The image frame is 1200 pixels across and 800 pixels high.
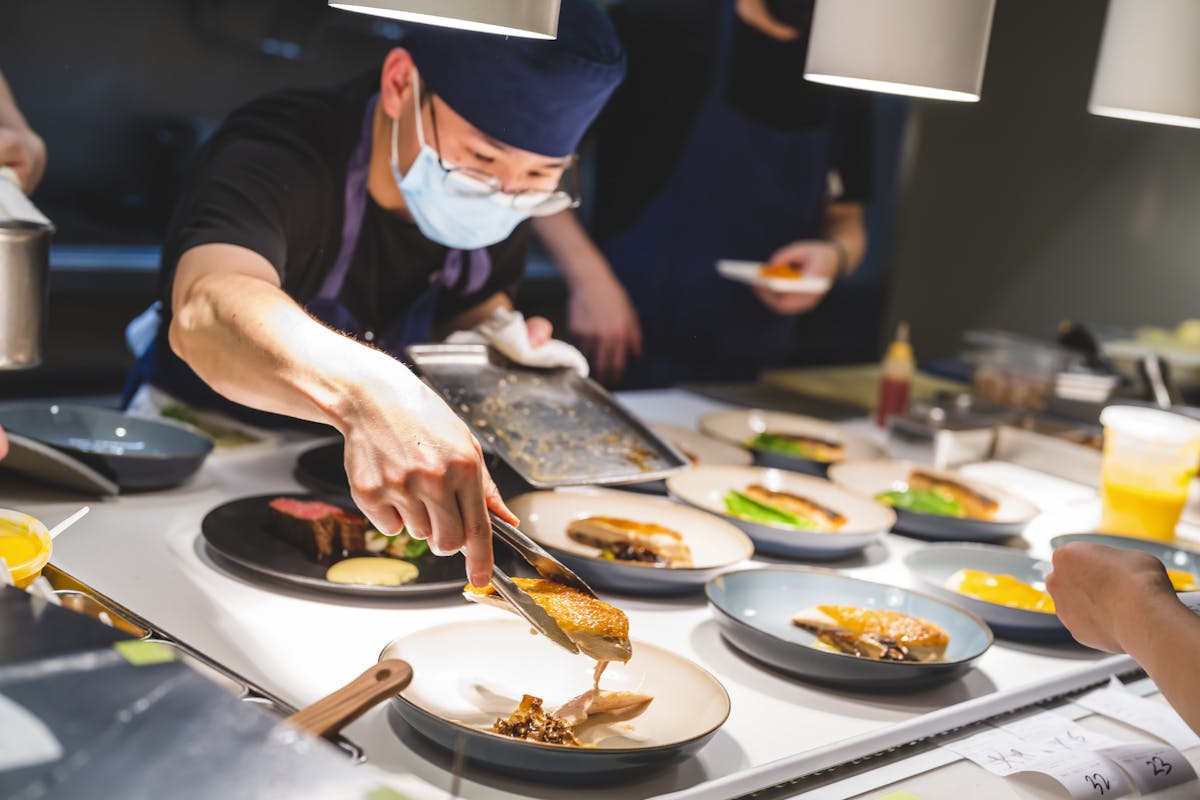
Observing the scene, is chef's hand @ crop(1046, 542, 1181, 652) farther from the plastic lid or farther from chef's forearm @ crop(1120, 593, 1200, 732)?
the plastic lid

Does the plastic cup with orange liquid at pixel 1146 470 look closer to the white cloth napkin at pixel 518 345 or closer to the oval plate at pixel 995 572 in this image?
the oval plate at pixel 995 572

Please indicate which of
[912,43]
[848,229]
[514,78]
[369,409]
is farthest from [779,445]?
[848,229]

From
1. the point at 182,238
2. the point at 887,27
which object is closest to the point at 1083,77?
the point at 887,27

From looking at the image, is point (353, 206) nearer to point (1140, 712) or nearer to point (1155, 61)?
point (1155, 61)

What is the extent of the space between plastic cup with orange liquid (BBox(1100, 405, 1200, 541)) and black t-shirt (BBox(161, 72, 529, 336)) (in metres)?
1.48

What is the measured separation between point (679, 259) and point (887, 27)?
2200 mm

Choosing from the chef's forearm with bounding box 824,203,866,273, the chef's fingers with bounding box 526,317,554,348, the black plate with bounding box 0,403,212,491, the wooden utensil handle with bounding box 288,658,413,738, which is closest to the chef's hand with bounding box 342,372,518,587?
the wooden utensil handle with bounding box 288,658,413,738

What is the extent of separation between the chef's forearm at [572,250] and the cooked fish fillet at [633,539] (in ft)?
4.81

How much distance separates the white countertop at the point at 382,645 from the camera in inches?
52.2

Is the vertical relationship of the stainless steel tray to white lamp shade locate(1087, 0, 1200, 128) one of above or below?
below

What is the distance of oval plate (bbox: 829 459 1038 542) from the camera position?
229cm

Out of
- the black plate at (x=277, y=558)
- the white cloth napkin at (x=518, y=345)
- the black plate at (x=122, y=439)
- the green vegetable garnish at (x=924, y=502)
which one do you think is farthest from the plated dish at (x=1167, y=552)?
the black plate at (x=122, y=439)

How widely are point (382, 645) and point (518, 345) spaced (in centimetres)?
92

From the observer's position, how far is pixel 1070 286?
5.53 meters
